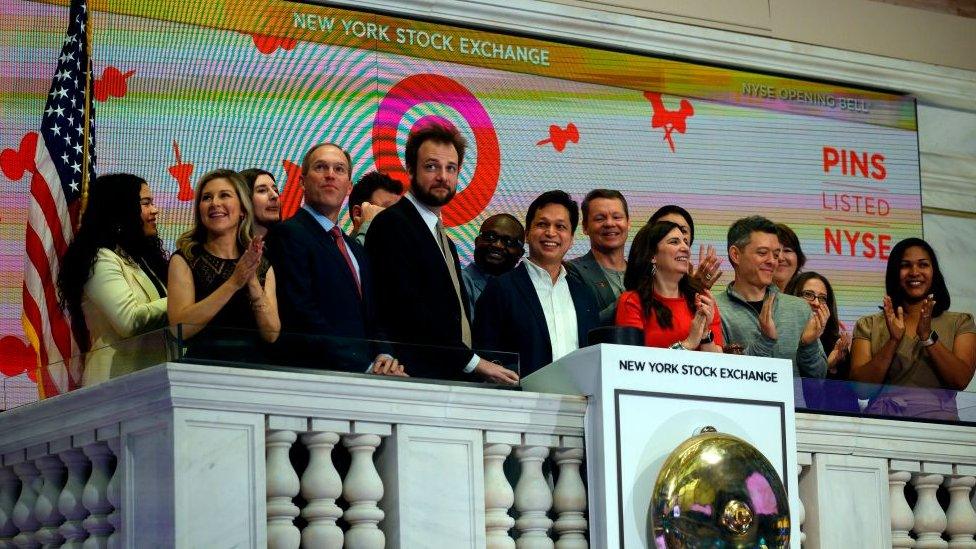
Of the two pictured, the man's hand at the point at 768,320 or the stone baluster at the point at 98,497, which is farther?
the man's hand at the point at 768,320

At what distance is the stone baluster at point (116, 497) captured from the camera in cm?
352

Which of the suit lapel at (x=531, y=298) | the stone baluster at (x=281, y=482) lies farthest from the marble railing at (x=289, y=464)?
the suit lapel at (x=531, y=298)

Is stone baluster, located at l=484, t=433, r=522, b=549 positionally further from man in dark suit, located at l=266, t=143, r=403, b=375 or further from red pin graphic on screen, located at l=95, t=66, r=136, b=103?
red pin graphic on screen, located at l=95, t=66, r=136, b=103

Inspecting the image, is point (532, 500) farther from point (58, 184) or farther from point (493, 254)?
point (493, 254)

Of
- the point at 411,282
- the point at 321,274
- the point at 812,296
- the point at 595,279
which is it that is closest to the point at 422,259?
the point at 411,282

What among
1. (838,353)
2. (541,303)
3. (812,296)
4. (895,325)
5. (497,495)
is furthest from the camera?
(812,296)

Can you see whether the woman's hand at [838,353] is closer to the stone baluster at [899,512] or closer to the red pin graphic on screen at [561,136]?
the red pin graphic on screen at [561,136]

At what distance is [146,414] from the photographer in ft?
11.4

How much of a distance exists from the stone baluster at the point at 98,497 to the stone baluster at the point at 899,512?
212cm

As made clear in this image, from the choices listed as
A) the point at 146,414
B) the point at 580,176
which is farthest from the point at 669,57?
the point at 146,414

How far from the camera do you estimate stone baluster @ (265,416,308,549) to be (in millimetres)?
3479

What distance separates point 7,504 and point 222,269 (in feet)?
3.01

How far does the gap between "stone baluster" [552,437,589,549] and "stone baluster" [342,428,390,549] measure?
47cm

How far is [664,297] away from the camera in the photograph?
5414mm
